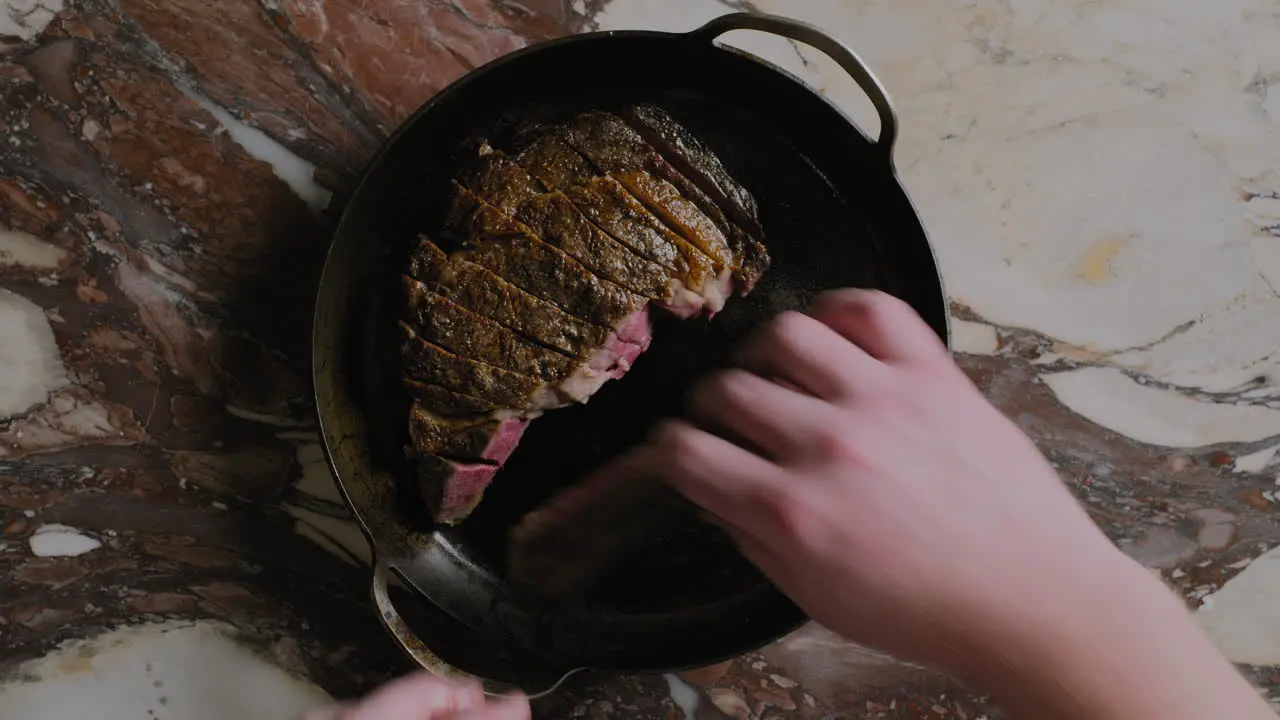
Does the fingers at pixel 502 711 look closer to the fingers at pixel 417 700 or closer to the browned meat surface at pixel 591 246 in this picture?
the fingers at pixel 417 700

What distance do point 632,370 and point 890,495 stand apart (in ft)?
1.92

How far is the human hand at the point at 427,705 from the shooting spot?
1.42 metres

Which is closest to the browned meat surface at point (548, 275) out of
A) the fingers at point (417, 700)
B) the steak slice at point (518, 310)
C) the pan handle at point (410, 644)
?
the steak slice at point (518, 310)

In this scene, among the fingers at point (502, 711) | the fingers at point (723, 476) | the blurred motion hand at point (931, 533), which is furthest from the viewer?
the fingers at point (502, 711)

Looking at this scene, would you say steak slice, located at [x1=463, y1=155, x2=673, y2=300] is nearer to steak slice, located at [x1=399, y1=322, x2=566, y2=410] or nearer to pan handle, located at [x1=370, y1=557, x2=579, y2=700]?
steak slice, located at [x1=399, y1=322, x2=566, y2=410]

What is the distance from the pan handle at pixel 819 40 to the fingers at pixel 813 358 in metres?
0.36

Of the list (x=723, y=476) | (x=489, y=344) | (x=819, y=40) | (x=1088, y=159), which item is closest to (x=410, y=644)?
(x=489, y=344)

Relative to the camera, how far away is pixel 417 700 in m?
1.48

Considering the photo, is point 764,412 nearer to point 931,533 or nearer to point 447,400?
point 931,533

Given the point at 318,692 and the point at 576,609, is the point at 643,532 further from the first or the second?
the point at 318,692

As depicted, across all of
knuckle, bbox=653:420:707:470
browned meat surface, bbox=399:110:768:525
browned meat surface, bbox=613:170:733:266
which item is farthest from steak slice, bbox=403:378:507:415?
browned meat surface, bbox=613:170:733:266

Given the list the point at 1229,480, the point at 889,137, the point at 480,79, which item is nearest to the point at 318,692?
the point at 480,79

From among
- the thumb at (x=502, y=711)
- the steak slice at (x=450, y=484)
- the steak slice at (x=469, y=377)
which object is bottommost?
the thumb at (x=502, y=711)

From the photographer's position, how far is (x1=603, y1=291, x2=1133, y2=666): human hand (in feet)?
4.14
